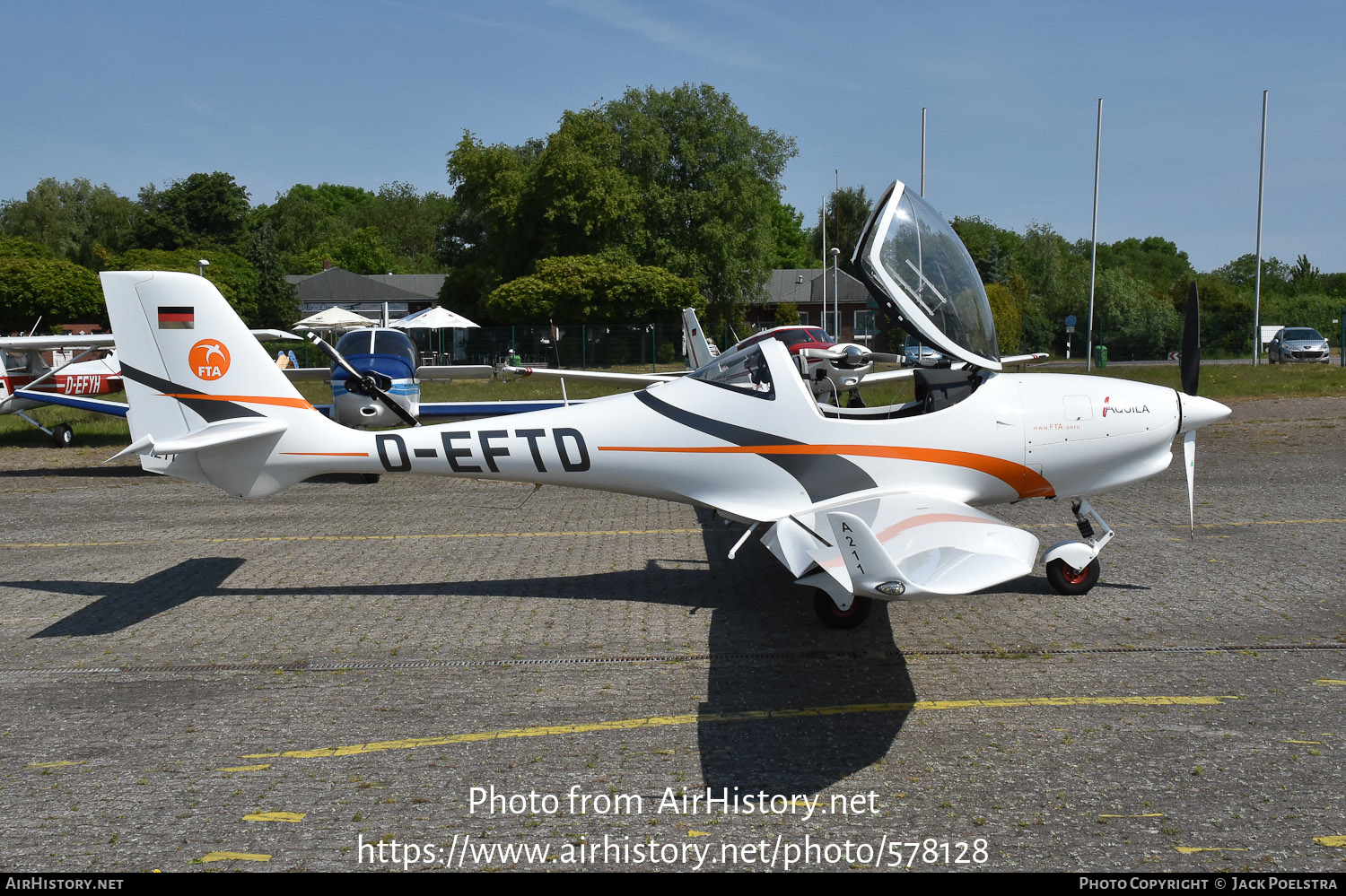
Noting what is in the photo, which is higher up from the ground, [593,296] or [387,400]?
[593,296]

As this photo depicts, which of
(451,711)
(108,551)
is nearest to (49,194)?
(108,551)

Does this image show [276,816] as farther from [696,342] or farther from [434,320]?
[434,320]

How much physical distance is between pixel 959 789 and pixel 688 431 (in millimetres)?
3734

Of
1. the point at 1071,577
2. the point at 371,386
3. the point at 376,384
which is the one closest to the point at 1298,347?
the point at 376,384

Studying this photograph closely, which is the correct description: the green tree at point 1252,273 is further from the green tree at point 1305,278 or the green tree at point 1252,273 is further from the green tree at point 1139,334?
the green tree at point 1139,334

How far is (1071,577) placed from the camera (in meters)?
7.42

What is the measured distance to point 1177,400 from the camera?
24.8 feet

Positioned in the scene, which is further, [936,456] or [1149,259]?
[1149,259]

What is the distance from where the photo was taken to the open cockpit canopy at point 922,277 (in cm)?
729

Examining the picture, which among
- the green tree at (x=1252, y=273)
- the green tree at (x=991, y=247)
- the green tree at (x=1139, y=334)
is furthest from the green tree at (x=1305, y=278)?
the green tree at (x=1139, y=334)

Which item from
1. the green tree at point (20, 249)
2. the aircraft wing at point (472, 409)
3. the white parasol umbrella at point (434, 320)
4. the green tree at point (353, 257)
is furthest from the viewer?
the green tree at point (353, 257)

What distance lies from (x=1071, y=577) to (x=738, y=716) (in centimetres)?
355

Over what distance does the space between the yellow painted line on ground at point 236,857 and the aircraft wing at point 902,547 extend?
2953mm

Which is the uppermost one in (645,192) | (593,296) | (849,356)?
(645,192)
